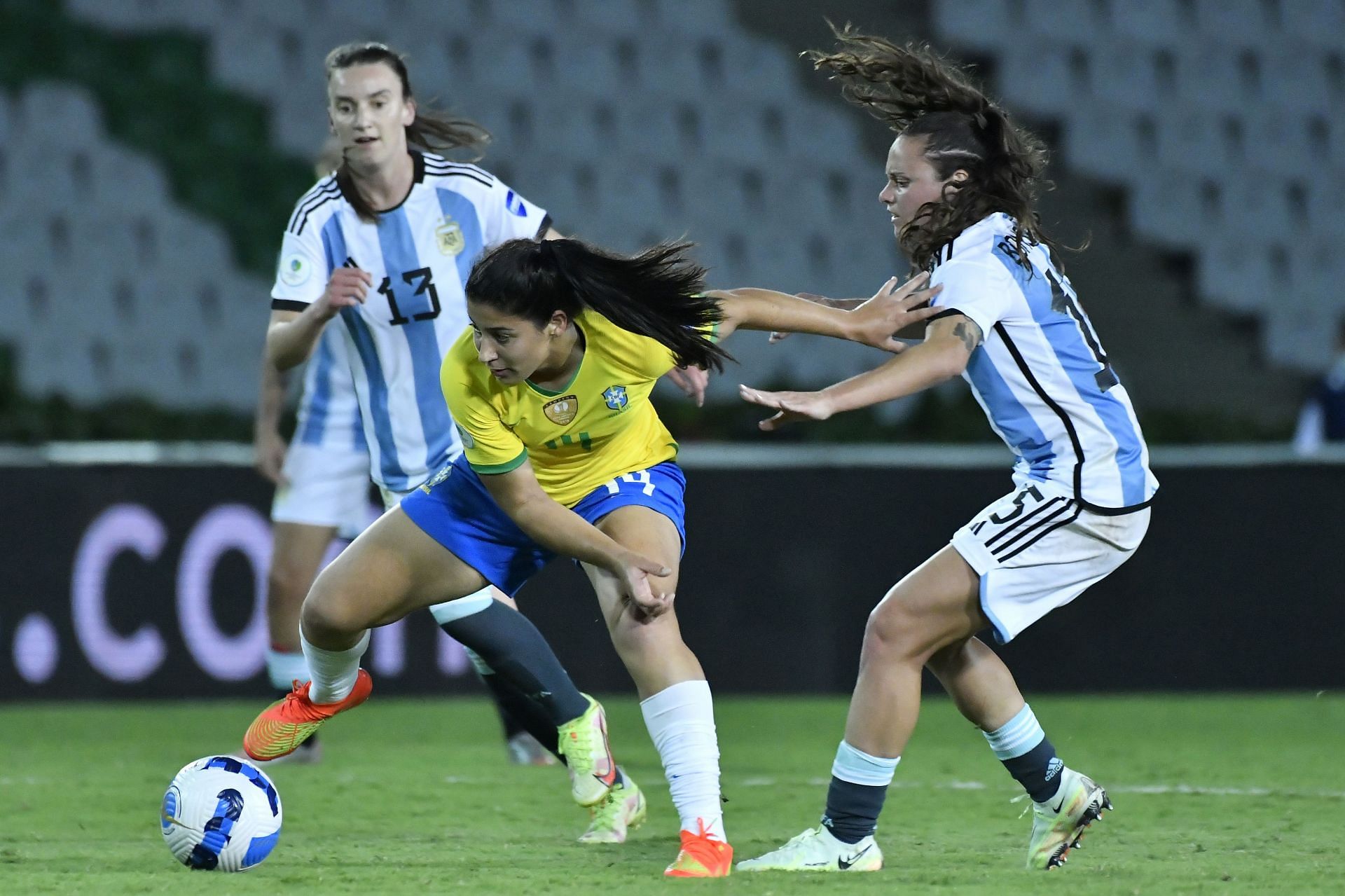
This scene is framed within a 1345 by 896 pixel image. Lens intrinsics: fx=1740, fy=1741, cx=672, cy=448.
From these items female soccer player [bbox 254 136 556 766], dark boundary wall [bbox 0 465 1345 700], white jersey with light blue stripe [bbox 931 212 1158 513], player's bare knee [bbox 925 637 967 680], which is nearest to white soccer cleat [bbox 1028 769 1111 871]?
player's bare knee [bbox 925 637 967 680]

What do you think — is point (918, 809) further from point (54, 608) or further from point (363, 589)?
point (54, 608)

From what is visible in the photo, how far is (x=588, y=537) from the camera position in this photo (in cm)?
362

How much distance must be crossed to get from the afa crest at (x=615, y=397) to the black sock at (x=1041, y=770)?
116 cm

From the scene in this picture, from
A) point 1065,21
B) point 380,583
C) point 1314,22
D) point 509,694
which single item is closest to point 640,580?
point 380,583

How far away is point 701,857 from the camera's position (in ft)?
11.4

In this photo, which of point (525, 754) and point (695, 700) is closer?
point (695, 700)

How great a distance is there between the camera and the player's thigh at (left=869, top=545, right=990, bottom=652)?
3.71 meters

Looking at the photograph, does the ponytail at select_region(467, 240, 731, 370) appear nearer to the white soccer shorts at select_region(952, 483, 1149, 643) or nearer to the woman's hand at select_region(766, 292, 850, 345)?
the woman's hand at select_region(766, 292, 850, 345)

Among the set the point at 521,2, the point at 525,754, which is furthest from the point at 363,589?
the point at 521,2

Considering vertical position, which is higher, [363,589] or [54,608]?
[363,589]

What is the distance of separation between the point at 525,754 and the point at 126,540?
92.8 inches

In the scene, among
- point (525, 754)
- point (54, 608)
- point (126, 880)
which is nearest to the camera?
point (126, 880)

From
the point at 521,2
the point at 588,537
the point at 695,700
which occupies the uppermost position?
the point at 521,2

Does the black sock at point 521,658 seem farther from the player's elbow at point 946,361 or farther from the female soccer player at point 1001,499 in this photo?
the player's elbow at point 946,361
